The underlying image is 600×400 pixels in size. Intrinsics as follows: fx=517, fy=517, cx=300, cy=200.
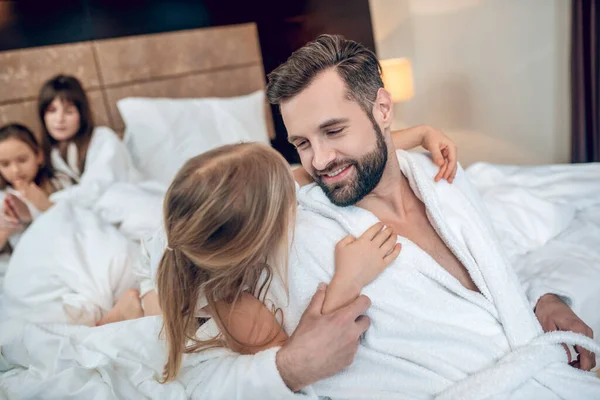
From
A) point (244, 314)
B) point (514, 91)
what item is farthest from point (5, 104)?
point (514, 91)

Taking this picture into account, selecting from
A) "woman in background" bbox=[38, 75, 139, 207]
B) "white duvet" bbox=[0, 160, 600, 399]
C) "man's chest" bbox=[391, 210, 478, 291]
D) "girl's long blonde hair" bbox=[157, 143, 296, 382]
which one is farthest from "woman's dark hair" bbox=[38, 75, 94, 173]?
"man's chest" bbox=[391, 210, 478, 291]

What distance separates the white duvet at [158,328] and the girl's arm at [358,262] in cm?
27

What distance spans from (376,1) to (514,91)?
41.2 inches

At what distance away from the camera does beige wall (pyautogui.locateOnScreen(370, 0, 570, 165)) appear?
2707 mm

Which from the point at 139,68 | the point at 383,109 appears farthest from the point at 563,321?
the point at 139,68

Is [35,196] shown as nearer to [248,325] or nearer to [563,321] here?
[248,325]

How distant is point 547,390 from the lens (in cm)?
90

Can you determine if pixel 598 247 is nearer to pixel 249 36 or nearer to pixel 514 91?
pixel 514 91

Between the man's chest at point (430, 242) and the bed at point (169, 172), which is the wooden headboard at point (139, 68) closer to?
the bed at point (169, 172)

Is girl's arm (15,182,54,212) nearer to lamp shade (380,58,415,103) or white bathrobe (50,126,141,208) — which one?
white bathrobe (50,126,141,208)

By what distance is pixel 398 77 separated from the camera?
9.69ft

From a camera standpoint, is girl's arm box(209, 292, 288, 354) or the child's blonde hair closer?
girl's arm box(209, 292, 288, 354)

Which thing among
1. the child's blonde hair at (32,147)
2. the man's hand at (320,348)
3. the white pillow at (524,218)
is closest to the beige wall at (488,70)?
the white pillow at (524,218)

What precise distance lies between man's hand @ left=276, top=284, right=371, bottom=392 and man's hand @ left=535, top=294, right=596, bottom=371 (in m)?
0.44
